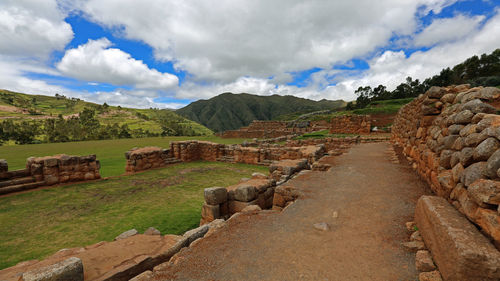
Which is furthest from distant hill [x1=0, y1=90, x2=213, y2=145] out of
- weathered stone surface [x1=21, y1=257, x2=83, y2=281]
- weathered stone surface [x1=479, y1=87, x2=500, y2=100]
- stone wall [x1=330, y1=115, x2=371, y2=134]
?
weathered stone surface [x1=479, y1=87, x2=500, y2=100]

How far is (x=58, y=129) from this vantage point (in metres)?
41.8

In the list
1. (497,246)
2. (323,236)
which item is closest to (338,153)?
(323,236)

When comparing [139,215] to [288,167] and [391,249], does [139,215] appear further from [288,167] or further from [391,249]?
[391,249]

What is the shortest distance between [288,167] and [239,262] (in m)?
5.47

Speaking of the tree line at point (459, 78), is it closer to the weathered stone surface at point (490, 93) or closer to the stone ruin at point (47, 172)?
the weathered stone surface at point (490, 93)

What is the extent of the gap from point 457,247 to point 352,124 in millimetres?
25976

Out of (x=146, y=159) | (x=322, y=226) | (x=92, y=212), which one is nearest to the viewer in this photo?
(x=322, y=226)

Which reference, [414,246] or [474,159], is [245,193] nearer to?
[414,246]

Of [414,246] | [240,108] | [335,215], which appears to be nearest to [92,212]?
[335,215]

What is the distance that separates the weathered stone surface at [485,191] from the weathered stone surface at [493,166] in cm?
9

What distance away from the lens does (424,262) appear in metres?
2.37

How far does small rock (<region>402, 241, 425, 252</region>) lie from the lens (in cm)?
278

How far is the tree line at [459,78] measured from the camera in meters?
36.5

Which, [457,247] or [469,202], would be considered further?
[469,202]
